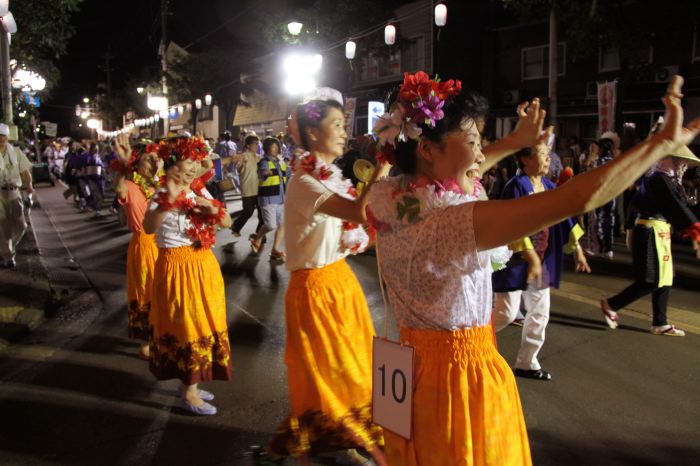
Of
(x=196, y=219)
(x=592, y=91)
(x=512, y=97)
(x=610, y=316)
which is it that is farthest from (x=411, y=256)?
(x=512, y=97)

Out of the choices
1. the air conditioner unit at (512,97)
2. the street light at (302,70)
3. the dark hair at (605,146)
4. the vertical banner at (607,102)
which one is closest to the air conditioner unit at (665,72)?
the vertical banner at (607,102)

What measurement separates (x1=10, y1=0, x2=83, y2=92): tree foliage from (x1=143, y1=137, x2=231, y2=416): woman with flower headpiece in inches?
398

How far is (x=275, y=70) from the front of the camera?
103 ft

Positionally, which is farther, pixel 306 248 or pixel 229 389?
pixel 229 389

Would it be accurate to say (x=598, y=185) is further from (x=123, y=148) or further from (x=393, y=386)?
(x=123, y=148)

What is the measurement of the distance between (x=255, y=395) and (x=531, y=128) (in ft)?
10.1

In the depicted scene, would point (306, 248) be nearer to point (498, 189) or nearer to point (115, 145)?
point (115, 145)

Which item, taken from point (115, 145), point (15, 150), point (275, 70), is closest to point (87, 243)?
point (15, 150)

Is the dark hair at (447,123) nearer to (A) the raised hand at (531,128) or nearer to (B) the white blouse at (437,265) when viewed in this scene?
(B) the white blouse at (437,265)

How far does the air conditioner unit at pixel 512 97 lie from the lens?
2423cm

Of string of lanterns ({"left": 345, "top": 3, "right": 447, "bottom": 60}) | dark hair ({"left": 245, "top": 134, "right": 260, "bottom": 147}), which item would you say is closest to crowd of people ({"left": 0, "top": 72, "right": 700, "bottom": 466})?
dark hair ({"left": 245, "top": 134, "right": 260, "bottom": 147})

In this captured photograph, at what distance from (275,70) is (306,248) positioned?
29.8 meters

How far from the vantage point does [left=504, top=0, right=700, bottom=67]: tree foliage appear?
15367 millimetres

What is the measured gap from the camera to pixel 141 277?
548cm
